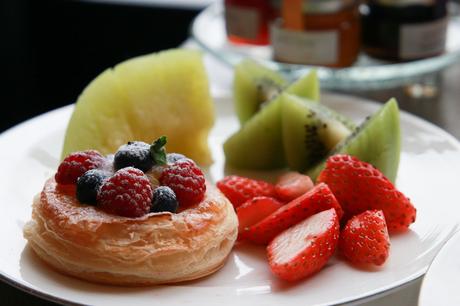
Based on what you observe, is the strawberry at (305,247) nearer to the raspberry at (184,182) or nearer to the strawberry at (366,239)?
the strawberry at (366,239)

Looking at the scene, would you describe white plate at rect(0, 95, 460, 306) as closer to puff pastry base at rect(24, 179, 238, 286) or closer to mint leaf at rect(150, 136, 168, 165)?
puff pastry base at rect(24, 179, 238, 286)

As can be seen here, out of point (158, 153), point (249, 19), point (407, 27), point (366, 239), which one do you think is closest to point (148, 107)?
point (158, 153)

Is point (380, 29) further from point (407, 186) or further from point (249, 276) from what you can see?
point (249, 276)

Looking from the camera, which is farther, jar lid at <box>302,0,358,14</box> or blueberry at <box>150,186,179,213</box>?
jar lid at <box>302,0,358,14</box>

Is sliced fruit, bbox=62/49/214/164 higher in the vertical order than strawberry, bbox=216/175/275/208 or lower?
higher

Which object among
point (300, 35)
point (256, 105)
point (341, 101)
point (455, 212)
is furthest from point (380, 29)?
point (455, 212)

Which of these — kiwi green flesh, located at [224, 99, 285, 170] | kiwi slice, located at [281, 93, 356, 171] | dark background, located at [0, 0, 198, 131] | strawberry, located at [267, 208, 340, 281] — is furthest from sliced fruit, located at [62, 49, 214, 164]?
dark background, located at [0, 0, 198, 131]
